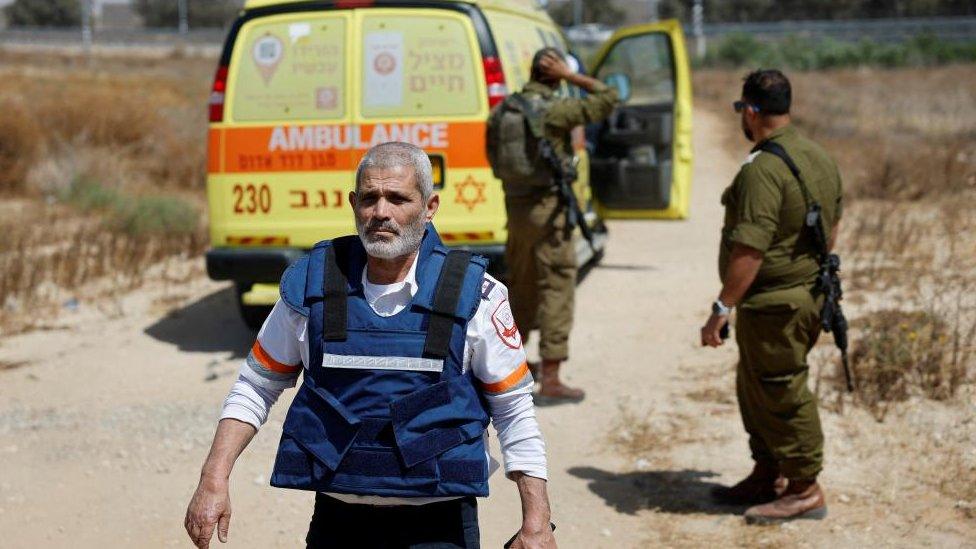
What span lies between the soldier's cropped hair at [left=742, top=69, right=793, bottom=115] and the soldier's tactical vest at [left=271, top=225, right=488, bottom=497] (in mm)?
1986

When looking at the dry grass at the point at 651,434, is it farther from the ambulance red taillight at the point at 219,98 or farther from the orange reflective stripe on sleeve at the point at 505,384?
the ambulance red taillight at the point at 219,98

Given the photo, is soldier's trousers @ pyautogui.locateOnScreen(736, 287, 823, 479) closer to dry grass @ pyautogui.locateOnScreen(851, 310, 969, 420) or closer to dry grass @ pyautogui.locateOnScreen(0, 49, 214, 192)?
dry grass @ pyautogui.locateOnScreen(851, 310, 969, 420)

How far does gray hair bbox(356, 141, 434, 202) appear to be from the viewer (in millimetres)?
2799

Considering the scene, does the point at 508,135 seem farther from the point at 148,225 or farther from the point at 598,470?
the point at 148,225

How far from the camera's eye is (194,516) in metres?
2.69

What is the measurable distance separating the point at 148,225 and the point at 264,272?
182 inches

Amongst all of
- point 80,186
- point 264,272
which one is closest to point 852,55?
point 80,186

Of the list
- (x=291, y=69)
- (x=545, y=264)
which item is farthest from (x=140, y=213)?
(x=545, y=264)

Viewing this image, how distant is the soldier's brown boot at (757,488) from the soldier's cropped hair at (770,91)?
1.39 metres

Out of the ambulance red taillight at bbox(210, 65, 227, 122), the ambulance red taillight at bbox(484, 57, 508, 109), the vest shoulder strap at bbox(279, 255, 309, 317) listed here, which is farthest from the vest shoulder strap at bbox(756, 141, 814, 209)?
the ambulance red taillight at bbox(210, 65, 227, 122)

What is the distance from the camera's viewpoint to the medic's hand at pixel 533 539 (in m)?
2.63

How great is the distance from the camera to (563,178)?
238 inches

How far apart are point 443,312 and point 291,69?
184 inches

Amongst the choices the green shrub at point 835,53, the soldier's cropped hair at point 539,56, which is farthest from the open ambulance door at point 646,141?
the green shrub at point 835,53
